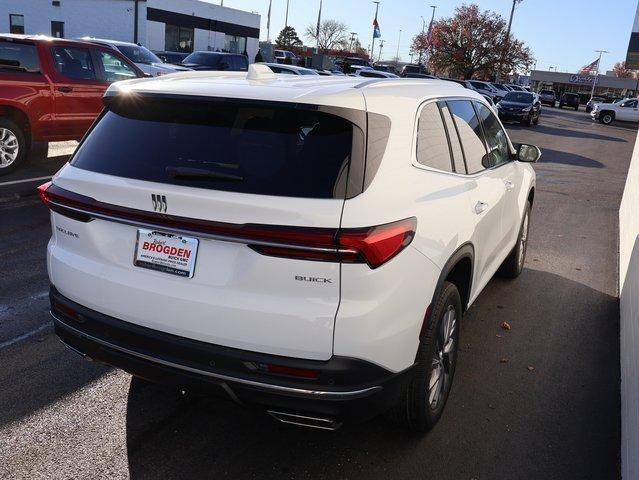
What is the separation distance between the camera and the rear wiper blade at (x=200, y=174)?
8.44 ft

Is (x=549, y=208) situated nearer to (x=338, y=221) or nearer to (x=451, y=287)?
(x=451, y=287)

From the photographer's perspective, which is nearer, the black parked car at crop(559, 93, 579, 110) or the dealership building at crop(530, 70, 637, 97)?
the black parked car at crop(559, 93, 579, 110)

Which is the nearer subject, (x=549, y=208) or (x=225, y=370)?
(x=225, y=370)

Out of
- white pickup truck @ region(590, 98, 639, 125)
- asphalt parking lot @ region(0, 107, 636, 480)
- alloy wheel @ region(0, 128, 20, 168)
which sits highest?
white pickup truck @ region(590, 98, 639, 125)

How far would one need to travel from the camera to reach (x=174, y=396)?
359 cm

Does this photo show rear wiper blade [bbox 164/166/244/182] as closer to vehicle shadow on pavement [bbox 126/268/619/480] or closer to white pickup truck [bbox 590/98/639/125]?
vehicle shadow on pavement [bbox 126/268/619/480]

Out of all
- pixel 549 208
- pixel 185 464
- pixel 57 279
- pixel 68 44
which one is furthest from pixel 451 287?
pixel 68 44

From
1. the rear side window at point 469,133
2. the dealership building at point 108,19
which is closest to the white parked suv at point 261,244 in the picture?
the rear side window at point 469,133

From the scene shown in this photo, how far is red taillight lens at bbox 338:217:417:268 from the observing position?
2391mm

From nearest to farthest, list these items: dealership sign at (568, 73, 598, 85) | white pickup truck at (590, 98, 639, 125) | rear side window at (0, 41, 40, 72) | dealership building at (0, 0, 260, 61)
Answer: rear side window at (0, 41, 40, 72), white pickup truck at (590, 98, 639, 125), dealership building at (0, 0, 260, 61), dealership sign at (568, 73, 598, 85)

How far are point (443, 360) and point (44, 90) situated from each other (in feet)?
27.2

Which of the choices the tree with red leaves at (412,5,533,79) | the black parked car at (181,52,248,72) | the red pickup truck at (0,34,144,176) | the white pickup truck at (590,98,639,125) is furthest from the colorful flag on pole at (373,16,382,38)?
the red pickup truck at (0,34,144,176)

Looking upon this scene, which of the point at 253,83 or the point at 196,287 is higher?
the point at 253,83

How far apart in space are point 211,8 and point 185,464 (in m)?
55.9
